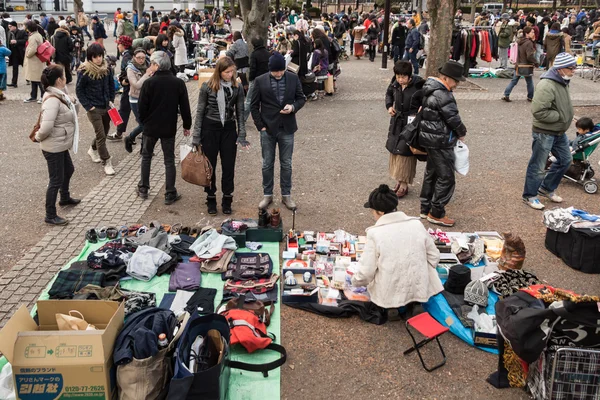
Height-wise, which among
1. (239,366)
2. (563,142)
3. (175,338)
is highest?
(563,142)

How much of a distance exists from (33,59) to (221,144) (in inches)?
323

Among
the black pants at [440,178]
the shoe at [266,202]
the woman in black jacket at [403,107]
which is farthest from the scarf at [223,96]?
the black pants at [440,178]

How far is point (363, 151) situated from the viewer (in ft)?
32.7

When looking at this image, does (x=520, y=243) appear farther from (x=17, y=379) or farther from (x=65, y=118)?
(x=65, y=118)

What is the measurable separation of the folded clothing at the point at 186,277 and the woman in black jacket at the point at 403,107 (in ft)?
10.2

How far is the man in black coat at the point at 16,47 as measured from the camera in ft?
49.6

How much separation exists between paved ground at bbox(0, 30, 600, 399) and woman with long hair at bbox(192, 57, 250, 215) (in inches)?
22.4

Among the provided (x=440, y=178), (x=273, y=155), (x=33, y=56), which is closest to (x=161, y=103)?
(x=273, y=155)

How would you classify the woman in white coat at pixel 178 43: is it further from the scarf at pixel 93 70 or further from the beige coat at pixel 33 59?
the scarf at pixel 93 70

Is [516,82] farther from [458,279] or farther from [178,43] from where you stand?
[458,279]

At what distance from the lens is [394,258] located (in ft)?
15.3

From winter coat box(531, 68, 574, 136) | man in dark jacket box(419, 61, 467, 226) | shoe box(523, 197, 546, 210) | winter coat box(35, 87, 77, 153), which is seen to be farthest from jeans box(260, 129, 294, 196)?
shoe box(523, 197, 546, 210)

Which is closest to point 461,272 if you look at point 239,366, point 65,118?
point 239,366

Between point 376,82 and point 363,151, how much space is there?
7.43 metres
